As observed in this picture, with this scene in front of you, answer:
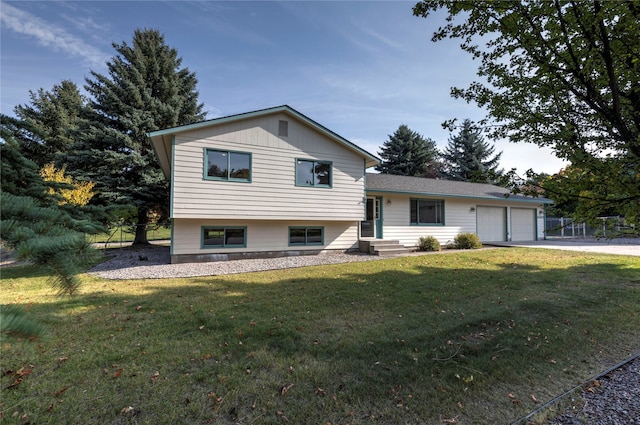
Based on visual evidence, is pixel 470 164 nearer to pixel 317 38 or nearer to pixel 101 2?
pixel 317 38

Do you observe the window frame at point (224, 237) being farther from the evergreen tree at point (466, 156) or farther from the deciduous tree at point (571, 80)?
the evergreen tree at point (466, 156)

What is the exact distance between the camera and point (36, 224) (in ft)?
4.58

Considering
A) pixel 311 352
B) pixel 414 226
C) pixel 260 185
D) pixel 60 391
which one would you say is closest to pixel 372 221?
pixel 414 226

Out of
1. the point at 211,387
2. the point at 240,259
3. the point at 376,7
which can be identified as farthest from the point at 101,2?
the point at 240,259

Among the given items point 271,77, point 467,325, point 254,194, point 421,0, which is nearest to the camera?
point 421,0

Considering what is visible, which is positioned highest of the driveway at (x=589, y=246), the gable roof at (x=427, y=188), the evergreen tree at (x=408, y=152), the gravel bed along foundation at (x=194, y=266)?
the evergreen tree at (x=408, y=152)

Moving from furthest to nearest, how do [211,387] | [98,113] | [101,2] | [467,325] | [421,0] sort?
[98,113]
[101,2]
[467,325]
[421,0]
[211,387]

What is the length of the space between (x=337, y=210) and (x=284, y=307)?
7.58m

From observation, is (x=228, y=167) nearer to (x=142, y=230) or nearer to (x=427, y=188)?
(x=142, y=230)

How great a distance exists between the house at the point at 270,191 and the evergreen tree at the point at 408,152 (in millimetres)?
18664

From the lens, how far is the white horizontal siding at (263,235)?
1088 cm

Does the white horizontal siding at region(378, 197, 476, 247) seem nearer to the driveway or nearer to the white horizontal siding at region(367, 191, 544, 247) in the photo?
the white horizontal siding at region(367, 191, 544, 247)

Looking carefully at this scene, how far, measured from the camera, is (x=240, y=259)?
11.4m

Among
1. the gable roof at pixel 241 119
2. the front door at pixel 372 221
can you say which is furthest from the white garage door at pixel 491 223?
the gable roof at pixel 241 119
